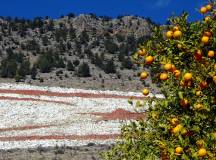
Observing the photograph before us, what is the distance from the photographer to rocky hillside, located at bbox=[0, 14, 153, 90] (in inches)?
1962

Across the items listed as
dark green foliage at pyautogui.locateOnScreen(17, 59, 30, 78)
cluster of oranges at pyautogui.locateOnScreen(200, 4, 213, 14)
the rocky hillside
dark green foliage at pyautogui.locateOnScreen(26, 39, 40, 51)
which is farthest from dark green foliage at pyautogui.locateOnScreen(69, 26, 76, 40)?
cluster of oranges at pyautogui.locateOnScreen(200, 4, 213, 14)

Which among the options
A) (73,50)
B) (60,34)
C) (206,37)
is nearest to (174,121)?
(206,37)

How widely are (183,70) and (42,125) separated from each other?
24.4m

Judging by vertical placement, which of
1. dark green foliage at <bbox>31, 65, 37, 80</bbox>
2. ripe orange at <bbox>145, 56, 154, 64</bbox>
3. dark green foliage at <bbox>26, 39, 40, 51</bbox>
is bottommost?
ripe orange at <bbox>145, 56, 154, 64</bbox>

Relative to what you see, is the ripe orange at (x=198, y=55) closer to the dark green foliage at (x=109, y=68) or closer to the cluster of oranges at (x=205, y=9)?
the cluster of oranges at (x=205, y=9)

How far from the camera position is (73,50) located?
65125 mm

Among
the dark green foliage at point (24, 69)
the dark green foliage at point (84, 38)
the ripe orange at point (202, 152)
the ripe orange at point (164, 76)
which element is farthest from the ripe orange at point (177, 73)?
the dark green foliage at point (84, 38)

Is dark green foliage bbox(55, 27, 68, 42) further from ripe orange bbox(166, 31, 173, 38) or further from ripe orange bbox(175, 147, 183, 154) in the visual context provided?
ripe orange bbox(175, 147, 183, 154)

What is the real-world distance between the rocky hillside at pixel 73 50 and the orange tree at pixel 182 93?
36.1 metres

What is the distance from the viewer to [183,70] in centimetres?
731

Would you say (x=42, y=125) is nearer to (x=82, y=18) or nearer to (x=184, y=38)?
(x=184, y=38)

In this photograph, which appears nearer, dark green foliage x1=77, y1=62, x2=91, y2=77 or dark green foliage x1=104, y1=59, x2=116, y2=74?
dark green foliage x1=77, y1=62, x2=91, y2=77

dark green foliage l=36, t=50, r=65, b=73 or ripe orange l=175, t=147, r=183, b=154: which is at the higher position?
dark green foliage l=36, t=50, r=65, b=73

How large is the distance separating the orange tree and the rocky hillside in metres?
36.1
